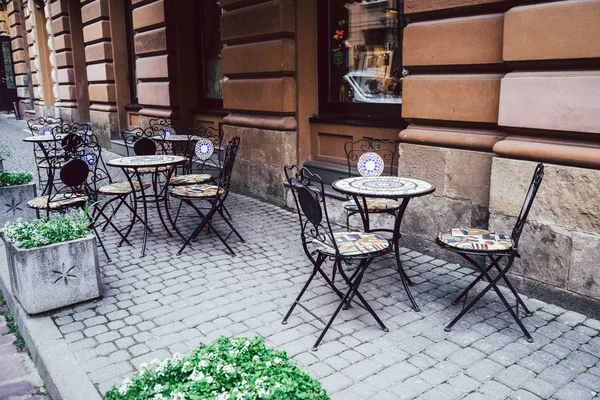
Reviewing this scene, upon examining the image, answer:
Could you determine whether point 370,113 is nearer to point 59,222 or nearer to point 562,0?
point 562,0

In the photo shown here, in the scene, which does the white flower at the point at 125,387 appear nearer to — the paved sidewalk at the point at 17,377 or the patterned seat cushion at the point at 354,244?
the paved sidewalk at the point at 17,377

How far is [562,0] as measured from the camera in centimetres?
393

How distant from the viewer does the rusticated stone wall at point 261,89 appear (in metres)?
7.06

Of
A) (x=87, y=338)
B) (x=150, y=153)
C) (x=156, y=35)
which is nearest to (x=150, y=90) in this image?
(x=156, y=35)

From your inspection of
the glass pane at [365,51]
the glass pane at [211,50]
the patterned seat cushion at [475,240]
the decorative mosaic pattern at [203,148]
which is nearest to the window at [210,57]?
the glass pane at [211,50]

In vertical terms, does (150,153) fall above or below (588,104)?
below

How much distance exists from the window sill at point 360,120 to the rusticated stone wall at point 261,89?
14.9 inches

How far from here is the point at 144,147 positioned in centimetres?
684

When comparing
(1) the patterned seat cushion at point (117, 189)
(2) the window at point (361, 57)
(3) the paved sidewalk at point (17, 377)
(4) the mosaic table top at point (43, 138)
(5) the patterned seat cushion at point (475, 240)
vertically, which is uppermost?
(2) the window at point (361, 57)

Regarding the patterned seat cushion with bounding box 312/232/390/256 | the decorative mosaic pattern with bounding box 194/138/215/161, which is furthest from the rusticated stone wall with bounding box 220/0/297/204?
the patterned seat cushion with bounding box 312/232/390/256

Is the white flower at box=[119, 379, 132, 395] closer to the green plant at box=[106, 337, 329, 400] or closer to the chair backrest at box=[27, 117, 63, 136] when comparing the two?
the green plant at box=[106, 337, 329, 400]

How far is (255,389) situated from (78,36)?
15787 millimetres

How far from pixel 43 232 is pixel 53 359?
118cm

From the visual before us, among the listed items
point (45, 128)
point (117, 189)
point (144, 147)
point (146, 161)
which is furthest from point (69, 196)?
point (45, 128)
